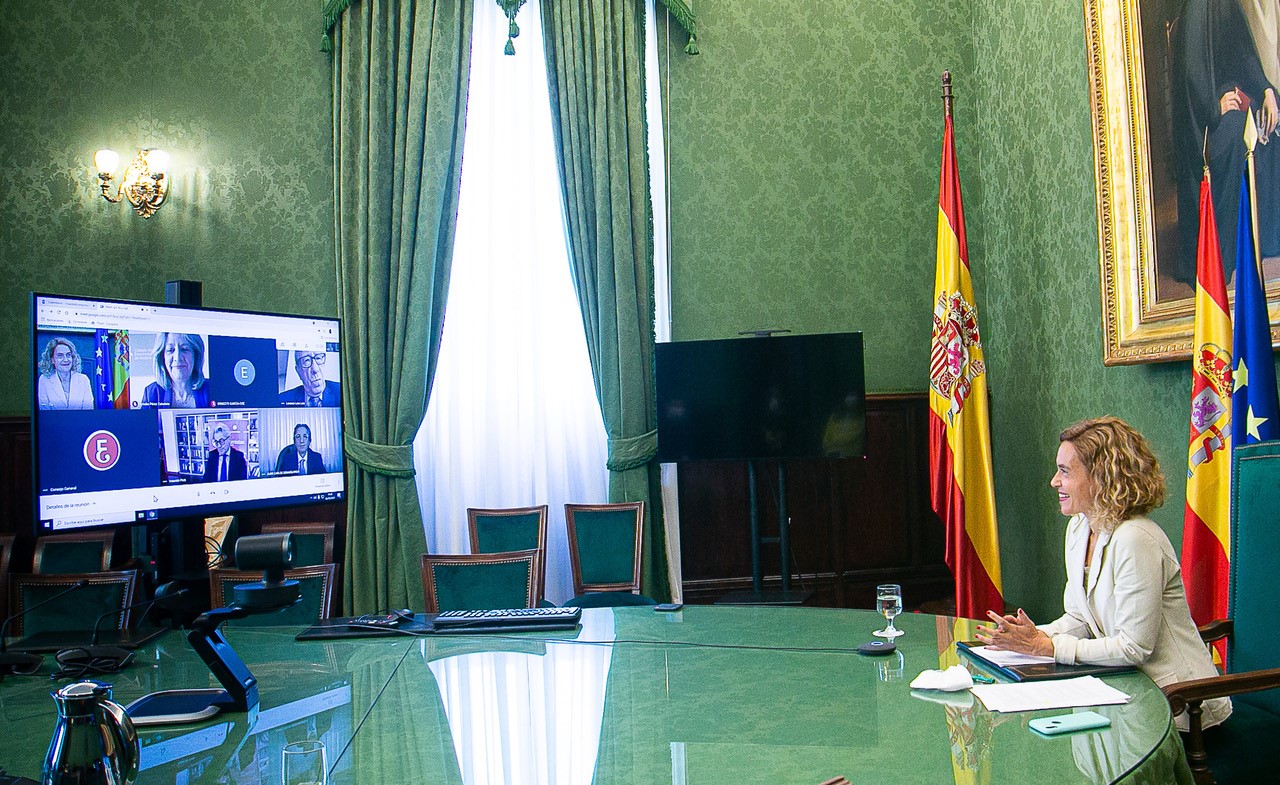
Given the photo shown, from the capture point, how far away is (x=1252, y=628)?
2518 millimetres

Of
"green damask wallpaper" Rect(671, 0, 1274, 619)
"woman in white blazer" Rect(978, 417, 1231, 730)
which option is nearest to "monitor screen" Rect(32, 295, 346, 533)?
"woman in white blazer" Rect(978, 417, 1231, 730)

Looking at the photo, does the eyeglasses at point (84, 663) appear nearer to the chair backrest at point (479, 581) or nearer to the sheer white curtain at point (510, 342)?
the chair backrest at point (479, 581)

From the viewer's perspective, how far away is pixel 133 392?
99.7 inches

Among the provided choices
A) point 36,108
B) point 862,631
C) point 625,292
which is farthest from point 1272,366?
point 36,108

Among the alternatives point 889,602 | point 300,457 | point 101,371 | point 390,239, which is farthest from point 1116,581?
point 390,239

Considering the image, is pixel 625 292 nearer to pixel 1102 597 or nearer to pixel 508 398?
pixel 508 398

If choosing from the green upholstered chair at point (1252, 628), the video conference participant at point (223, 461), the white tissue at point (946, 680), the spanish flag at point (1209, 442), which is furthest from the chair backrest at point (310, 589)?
the spanish flag at point (1209, 442)

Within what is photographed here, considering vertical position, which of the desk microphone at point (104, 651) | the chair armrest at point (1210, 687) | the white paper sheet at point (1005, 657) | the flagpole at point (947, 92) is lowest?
the chair armrest at point (1210, 687)

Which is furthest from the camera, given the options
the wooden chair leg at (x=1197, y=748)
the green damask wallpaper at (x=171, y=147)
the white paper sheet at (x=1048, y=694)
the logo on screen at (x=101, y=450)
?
the green damask wallpaper at (x=171, y=147)

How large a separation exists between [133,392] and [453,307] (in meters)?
2.74

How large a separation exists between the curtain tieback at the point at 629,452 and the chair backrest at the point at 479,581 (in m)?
1.76

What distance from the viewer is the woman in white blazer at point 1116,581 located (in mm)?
2100

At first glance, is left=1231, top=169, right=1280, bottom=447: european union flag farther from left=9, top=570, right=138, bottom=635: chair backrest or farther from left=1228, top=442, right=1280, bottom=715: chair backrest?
left=9, top=570, right=138, bottom=635: chair backrest

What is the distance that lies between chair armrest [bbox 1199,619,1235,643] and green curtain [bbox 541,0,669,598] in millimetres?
2886
